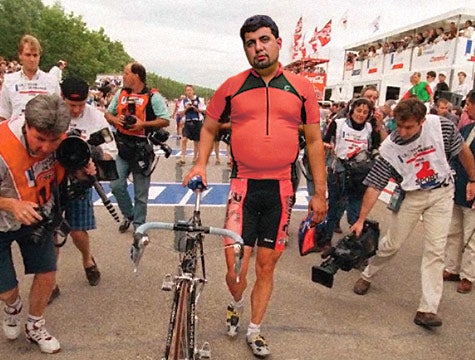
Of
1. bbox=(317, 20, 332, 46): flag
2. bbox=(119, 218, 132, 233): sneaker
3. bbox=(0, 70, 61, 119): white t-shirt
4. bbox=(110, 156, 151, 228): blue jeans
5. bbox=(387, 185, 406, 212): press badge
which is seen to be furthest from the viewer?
bbox=(317, 20, 332, 46): flag

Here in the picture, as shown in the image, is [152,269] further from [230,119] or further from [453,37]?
[453,37]

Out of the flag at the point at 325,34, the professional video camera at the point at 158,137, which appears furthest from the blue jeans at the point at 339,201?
the flag at the point at 325,34

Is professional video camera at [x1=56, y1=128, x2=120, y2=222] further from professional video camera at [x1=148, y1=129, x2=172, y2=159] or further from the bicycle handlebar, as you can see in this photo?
professional video camera at [x1=148, y1=129, x2=172, y2=159]

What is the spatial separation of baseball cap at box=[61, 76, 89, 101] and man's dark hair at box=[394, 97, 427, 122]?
8.07ft

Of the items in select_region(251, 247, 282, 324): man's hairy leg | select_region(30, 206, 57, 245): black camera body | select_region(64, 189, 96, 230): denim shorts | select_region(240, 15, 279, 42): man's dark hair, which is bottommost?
select_region(251, 247, 282, 324): man's hairy leg

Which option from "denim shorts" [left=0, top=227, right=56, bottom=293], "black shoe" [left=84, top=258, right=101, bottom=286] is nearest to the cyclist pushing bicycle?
"denim shorts" [left=0, top=227, right=56, bottom=293]

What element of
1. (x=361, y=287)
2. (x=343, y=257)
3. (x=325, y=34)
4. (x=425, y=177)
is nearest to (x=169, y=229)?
(x=343, y=257)

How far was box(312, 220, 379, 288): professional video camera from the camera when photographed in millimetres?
Answer: 3566

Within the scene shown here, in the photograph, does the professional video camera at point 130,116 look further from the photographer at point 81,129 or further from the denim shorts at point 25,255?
the denim shorts at point 25,255

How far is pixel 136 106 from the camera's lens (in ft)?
16.3

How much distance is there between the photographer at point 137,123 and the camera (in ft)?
16.1

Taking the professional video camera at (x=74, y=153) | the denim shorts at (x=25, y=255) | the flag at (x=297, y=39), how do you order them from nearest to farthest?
1. the professional video camera at (x=74, y=153)
2. the denim shorts at (x=25, y=255)
3. the flag at (x=297, y=39)

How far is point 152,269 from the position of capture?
4461mm

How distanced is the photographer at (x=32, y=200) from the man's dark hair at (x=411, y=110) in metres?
2.37
